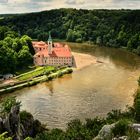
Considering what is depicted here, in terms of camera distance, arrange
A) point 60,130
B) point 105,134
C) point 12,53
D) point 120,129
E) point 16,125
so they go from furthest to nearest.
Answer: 1. point 12,53
2. point 16,125
3. point 60,130
4. point 120,129
5. point 105,134

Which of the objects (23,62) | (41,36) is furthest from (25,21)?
(23,62)

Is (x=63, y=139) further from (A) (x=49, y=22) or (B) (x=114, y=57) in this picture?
(A) (x=49, y=22)

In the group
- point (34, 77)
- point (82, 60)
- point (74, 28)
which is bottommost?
point (82, 60)

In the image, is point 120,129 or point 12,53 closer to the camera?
point 120,129

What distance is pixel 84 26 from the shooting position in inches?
5782

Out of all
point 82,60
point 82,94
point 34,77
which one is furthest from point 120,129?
point 82,60

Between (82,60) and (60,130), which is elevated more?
(60,130)

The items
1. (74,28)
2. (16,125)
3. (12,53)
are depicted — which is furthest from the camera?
(74,28)

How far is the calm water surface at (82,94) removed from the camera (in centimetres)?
5359

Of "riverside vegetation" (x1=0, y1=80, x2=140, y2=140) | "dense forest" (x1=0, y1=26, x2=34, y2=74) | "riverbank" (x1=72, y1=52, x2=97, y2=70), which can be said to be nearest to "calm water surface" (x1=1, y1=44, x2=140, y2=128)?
"riverbank" (x1=72, y1=52, x2=97, y2=70)

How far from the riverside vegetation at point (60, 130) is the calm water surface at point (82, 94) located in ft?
20.8

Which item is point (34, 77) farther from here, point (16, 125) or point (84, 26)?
point (84, 26)

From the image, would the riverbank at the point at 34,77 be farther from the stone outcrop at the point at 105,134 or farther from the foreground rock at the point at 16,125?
the stone outcrop at the point at 105,134

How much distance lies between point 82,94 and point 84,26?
86.7m
